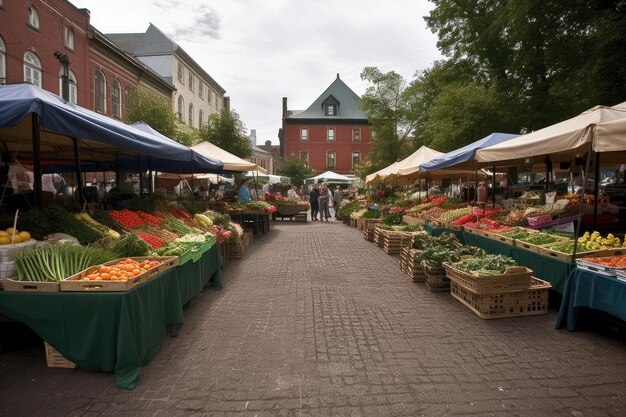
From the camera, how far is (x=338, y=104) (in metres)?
58.0

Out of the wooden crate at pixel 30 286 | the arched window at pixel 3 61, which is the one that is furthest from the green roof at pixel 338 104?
the wooden crate at pixel 30 286

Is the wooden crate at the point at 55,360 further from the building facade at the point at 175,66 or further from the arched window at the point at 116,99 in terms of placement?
the building facade at the point at 175,66

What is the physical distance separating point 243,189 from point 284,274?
28.2 feet

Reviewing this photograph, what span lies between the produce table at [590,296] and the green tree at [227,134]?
22.8 metres

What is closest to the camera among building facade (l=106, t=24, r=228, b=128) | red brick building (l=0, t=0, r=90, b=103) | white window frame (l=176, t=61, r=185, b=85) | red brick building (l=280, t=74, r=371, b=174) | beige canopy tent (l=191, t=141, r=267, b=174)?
beige canopy tent (l=191, t=141, r=267, b=174)

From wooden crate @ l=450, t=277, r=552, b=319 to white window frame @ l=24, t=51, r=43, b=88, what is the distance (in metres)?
19.6

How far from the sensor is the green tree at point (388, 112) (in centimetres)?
3706

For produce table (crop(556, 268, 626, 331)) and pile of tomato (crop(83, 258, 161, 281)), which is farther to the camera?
produce table (crop(556, 268, 626, 331))

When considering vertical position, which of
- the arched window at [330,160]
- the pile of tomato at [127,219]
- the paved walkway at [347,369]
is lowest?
the paved walkway at [347,369]

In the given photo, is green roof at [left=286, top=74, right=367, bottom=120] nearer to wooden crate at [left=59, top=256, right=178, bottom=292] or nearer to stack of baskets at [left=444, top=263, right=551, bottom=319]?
stack of baskets at [left=444, top=263, right=551, bottom=319]

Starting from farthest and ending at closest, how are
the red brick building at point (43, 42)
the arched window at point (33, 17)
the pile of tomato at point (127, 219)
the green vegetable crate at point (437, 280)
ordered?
the arched window at point (33, 17)
the red brick building at point (43, 42)
the green vegetable crate at point (437, 280)
the pile of tomato at point (127, 219)

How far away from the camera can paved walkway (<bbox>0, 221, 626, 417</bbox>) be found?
3.20 metres

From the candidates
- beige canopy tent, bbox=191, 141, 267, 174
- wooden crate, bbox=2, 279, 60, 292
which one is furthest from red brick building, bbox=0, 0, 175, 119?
wooden crate, bbox=2, 279, 60, 292

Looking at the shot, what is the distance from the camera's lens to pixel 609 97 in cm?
1300
